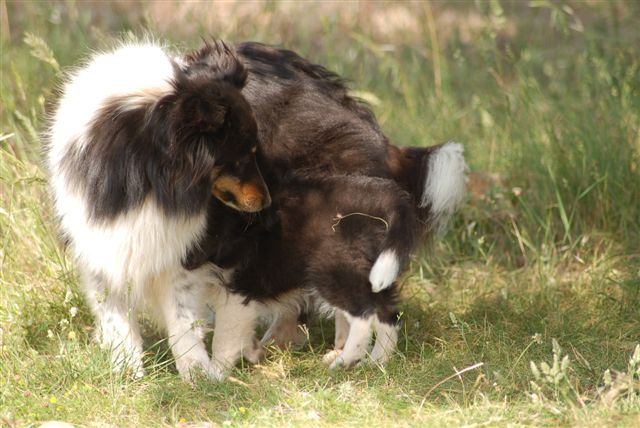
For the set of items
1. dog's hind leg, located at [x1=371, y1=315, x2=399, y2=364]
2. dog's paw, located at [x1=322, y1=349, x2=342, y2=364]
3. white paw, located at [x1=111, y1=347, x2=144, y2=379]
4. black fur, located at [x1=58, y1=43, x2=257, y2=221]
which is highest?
black fur, located at [x1=58, y1=43, x2=257, y2=221]

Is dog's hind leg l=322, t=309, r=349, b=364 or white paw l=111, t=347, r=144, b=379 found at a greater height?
white paw l=111, t=347, r=144, b=379

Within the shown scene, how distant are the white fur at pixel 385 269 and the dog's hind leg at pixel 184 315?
2.49 ft

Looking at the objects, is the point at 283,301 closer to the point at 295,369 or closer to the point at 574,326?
the point at 295,369

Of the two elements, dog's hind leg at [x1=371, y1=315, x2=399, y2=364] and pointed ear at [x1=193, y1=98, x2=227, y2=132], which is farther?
dog's hind leg at [x1=371, y1=315, x2=399, y2=364]

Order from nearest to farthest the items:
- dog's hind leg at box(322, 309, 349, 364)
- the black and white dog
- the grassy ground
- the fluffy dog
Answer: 1. the grassy ground
2. the fluffy dog
3. the black and white dog
4. dog's hind leg at box(322, 309, 349, 364)

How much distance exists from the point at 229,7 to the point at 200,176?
4671mm

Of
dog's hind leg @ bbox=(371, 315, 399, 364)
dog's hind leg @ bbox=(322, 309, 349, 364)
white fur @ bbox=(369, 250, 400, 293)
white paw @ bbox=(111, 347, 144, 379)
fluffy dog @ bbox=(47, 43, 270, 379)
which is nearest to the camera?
fluffy dog @ bbox=(47, 43, 270, 379)

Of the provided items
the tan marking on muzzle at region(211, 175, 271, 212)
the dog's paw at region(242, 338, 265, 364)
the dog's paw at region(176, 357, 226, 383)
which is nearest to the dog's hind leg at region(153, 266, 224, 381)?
the dog's paw at region(176, 357, 226, 383)

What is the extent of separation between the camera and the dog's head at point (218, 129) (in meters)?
3.43

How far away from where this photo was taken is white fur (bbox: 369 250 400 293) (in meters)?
3.81

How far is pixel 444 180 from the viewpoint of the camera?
4.07 m

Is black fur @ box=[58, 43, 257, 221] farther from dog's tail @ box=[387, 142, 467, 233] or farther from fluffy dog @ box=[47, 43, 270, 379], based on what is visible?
dog's tail @ box=[387, 142, 467, 233]

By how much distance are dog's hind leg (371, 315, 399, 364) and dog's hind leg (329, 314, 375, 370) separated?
1.9 inches

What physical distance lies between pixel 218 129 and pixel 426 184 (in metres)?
1.08
